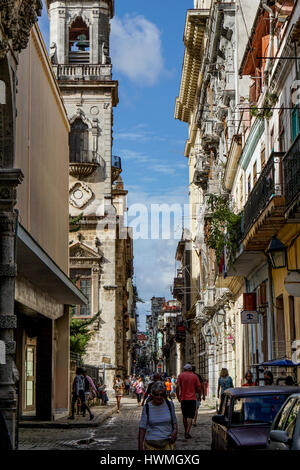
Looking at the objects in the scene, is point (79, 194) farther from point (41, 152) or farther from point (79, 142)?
point (41, 152)

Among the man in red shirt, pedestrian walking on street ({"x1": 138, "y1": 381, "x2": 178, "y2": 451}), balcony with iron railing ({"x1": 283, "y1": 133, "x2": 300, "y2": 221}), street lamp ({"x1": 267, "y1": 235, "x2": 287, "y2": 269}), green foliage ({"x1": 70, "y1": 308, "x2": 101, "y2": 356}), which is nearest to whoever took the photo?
pedestrian walking on street ({"x1": 138, "y1": 381, "x2": 178, "y2": 451})

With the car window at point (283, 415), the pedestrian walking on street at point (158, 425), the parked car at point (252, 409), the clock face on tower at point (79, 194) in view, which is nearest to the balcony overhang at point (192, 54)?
the clock face on tower at point (79, 194)

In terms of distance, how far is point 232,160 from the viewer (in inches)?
1148

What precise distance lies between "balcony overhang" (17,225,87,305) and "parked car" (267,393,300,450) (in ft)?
20.8

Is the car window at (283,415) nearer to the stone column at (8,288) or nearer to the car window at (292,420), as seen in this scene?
the car window at (292,420)

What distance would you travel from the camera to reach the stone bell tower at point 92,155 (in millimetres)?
44781

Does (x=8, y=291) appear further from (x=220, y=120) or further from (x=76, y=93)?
(x=76, y=93)

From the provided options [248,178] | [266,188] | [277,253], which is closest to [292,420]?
[277,253]

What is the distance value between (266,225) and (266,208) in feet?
3.16

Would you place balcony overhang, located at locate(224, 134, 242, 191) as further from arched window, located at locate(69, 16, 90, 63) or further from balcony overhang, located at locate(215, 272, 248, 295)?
arched window, located at locate(69, 16, 90, 63)

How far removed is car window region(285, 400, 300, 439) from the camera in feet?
25.9

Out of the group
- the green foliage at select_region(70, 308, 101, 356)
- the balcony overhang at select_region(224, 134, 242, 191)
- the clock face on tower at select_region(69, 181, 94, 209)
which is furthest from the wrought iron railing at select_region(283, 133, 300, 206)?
the clock face on tower at select_region(69, 181, 94, 209)

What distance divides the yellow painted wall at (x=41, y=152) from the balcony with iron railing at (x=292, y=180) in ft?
16.9
